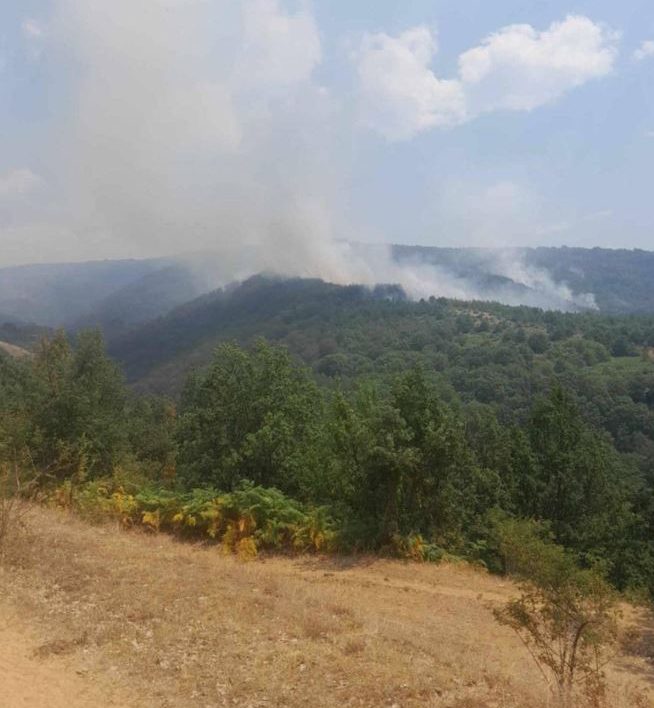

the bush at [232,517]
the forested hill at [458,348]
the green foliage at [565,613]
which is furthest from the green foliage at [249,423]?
the forested hill at [458,348]

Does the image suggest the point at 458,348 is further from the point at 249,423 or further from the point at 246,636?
the point at 246,636

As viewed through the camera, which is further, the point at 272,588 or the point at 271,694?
the point at 272,588

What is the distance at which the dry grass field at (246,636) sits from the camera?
6258mm

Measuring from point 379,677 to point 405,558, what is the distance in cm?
590

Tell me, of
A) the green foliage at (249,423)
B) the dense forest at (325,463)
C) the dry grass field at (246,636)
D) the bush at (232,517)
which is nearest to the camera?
the dry grass field at (246,636)

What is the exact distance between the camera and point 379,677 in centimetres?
663

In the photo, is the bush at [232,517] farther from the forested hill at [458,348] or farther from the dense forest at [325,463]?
the forested hill at [458,348]

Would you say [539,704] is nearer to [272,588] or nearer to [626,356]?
[272,588]

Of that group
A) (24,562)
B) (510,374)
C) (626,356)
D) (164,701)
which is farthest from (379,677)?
(626,356)

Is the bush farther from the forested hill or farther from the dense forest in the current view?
the forested hill

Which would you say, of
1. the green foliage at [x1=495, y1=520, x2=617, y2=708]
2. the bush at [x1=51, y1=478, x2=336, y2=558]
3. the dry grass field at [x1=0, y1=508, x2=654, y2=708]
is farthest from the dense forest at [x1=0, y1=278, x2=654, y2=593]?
the green foliage at [x1=495, y1=520, x2=617, y2=708]

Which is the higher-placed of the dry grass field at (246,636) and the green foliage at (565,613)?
the green foliage at (565,613)

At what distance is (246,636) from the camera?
296 inches

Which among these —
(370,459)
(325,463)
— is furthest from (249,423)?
(370,459)
